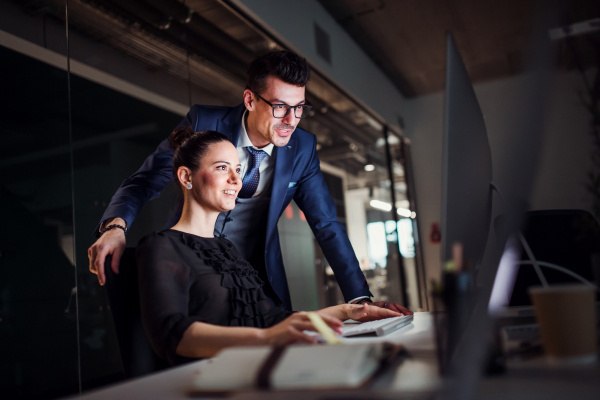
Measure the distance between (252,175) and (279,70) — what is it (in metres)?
0.47

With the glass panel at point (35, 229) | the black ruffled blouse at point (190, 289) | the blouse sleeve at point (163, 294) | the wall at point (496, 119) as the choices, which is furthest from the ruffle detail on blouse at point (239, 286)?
the wall at point (496, 119)

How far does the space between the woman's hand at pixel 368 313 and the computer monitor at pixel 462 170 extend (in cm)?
37

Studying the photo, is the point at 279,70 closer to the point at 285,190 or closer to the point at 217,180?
the point at 285,190

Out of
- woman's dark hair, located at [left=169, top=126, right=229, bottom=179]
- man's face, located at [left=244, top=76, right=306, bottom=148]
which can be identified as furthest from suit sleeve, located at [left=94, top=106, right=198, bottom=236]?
man's face, located at [left=244, top=76, right=306, bottom=148]

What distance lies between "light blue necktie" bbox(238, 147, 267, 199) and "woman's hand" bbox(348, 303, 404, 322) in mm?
781

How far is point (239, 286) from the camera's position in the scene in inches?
51.6

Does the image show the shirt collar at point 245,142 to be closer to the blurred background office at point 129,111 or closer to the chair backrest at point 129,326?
the blurred background office at point 129,111

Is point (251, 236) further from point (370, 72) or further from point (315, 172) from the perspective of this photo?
point (370, 72)

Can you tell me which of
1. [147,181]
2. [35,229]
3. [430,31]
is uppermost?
[430,31]

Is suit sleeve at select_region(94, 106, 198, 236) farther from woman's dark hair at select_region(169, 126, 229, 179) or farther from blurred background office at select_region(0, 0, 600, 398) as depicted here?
blurred background office at select_region(0, 0, 600, 398)

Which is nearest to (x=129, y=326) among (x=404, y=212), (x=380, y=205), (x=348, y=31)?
(x=348, y=31)

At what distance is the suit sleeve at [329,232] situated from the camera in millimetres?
1909

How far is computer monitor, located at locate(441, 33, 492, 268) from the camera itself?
27.4 inches

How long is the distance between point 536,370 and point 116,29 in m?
2.58
